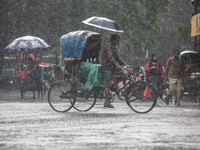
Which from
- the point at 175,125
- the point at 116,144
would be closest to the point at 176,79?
the point at 175,125

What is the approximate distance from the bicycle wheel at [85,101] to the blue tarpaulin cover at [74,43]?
0.97 meters

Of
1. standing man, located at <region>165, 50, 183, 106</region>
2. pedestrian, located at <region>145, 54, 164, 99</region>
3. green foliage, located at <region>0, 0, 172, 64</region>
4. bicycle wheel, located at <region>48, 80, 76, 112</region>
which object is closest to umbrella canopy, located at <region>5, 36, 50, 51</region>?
pedestrian, located at <region>145, 54, 164, 99</region>

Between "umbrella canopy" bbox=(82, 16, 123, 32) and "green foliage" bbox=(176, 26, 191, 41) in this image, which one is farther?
"green foliage" bbox=(176, 26, 191, 41)

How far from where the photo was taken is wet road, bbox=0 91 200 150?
6.66m

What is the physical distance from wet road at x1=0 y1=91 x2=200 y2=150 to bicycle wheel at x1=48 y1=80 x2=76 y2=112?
1.73 ft

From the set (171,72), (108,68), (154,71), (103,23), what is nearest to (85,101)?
(108,68)

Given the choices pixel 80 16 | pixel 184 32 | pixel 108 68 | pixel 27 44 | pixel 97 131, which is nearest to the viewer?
pixel 97 131

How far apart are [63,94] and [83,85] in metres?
0.57

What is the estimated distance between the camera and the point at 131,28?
133 ft

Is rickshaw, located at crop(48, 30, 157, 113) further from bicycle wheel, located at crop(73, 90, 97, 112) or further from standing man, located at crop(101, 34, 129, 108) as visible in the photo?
standing man, located at crop(101, 34, 129, 108)

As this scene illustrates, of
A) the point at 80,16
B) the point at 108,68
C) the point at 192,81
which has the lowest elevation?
the point at 192,81

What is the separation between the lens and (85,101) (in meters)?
11.9

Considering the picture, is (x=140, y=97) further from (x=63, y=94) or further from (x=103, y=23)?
(x=103, y=23)

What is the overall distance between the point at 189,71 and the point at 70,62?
7844 mm
